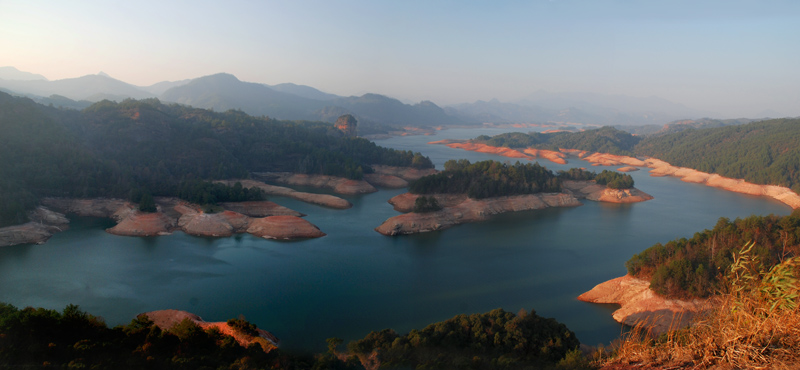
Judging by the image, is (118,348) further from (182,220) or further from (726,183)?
A: (726,183)

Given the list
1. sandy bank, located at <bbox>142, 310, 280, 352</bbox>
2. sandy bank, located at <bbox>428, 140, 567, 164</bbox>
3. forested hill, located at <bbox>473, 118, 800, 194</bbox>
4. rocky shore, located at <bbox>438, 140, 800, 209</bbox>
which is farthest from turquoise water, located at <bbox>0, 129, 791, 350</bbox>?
sandy bank, located at <bbox>428, 140, 567, 164</bbox>

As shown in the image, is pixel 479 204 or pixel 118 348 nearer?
pixel 118 348

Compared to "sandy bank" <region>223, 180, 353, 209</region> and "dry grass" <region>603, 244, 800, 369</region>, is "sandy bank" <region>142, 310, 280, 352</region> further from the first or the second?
"sandy bank" <region>223, 180, 353, 209</region>

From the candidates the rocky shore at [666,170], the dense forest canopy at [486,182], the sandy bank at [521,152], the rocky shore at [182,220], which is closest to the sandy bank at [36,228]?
the rocky shore at [182,220]

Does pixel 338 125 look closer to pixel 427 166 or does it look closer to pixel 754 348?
pixel 427 166

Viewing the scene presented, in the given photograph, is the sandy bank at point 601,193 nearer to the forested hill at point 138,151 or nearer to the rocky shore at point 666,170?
the rocky shore at point 666,170

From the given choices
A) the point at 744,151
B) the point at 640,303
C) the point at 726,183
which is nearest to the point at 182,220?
the point at 640,303
